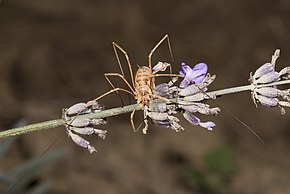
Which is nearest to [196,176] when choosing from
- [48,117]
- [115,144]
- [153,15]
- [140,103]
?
[115,144]

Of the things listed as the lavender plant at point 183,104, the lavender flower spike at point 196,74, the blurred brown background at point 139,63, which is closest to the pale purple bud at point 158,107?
the lavender plant at point 183,104

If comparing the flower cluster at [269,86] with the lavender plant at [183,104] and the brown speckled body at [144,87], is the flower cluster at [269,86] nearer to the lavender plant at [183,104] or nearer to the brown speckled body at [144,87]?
the lavender plant at [183,104]

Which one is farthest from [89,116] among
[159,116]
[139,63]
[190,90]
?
[139,63]

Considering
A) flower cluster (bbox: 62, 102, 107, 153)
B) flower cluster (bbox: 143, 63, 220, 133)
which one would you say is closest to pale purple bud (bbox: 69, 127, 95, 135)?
flower cluster (bbox: 62, 102, 107, 153)

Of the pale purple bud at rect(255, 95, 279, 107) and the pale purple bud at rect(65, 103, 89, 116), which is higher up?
the pale purple bud at rect(255, 95, 279, 107)

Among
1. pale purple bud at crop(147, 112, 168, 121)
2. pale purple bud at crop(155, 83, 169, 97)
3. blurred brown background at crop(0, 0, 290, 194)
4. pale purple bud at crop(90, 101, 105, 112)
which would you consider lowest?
pale purple bud at crop(90, 101, 105, 112)

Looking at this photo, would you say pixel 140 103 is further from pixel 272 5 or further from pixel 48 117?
pixel 272 5

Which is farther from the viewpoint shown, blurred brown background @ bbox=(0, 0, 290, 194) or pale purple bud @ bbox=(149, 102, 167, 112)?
blurred brown background @ bbox=(0, 0, 290, 194)

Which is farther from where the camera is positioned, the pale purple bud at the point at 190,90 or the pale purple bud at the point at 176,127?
the pale purple bud at the point at 190,90

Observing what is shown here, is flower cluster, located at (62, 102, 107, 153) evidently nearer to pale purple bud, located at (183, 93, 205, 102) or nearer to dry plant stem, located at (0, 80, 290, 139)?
dry plant stem, located at (0, 80, 290, 139)
